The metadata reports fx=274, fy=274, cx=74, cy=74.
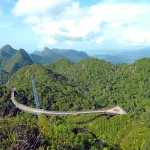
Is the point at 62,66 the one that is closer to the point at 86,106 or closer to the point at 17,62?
the point at 17,62

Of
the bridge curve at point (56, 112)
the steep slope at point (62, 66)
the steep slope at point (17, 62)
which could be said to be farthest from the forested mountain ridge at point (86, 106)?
the steep slope at point (17, 62)

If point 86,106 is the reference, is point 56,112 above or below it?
above

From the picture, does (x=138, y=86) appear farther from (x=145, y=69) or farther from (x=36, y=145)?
(x=36, y=145)

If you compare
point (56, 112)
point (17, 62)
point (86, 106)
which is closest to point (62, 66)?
point (17, 62)

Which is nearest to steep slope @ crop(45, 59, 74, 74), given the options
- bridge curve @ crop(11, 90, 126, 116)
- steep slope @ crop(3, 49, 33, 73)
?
steep slope @ crop(3, 49, 33, 73)

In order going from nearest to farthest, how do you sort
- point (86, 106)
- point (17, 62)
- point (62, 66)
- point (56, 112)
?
point (56, 112)
point (86, 106)
point (62, 66)
point (17, 62)

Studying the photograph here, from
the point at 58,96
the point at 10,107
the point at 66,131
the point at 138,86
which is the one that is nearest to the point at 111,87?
the point at 138,86

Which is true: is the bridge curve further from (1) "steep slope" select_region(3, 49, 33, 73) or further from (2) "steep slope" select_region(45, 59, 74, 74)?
(1) "steep slope" select_region(3, 49, 33, 73)

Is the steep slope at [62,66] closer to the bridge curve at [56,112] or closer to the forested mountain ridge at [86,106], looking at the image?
the forested mountain ridge at [86,106]
